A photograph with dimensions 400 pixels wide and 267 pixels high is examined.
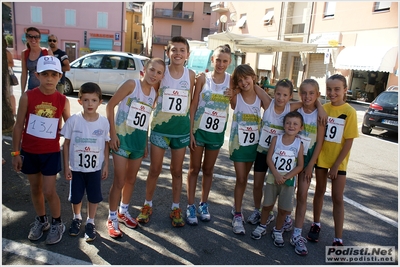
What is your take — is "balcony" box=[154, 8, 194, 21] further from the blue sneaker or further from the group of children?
the blue sneaker

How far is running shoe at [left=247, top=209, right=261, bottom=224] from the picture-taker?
3.62 m

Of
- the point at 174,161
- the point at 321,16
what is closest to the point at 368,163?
the point at 174,161

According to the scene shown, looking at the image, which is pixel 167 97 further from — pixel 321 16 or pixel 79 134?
pixel 321 16

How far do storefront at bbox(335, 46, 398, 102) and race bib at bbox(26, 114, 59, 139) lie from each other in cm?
1712

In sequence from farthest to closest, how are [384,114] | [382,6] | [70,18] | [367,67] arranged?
[70,18]
[382,6]
[367,67]
[384,114]

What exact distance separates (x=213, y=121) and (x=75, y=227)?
1.81 m

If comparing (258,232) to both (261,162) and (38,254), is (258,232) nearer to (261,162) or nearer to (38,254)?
(261,162)

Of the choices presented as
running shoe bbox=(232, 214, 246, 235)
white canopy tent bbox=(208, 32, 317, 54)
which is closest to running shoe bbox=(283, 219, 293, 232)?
running shoe bbox=(232, 214, 246, 235)

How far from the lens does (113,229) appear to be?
3.13 m

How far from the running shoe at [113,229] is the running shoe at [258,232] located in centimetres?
141

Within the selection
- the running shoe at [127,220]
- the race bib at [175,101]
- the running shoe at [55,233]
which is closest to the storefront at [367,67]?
the race bib at [175,101]

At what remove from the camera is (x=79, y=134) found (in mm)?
2867

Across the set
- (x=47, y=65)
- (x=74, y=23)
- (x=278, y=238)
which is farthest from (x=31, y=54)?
(x=74, y=23)

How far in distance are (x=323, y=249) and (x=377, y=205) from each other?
70.3 inches
